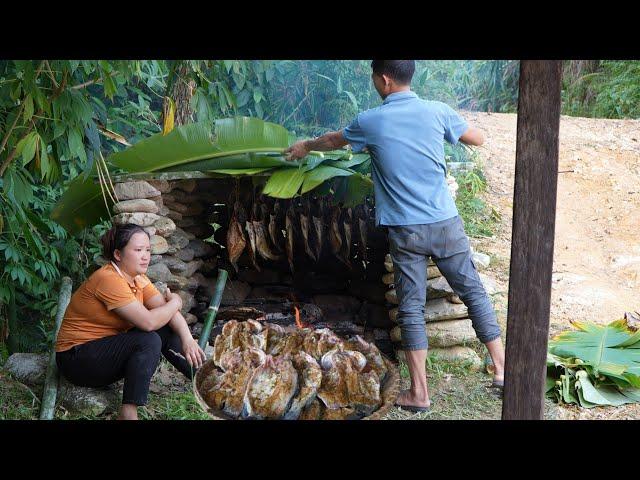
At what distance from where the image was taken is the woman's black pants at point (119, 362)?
12.7 feet

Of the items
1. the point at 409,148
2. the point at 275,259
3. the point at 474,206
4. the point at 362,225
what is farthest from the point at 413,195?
the point at 474,206

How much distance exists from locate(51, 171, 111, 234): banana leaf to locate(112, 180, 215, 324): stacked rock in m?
0.26

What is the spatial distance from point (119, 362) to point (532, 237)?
2.17 m

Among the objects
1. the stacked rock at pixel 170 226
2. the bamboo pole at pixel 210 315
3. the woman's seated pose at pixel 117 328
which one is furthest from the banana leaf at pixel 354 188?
the woman's seated pose at pixel 117 328

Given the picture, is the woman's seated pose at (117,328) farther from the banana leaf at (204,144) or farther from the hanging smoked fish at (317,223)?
the hanging smoked fish at (317,223)

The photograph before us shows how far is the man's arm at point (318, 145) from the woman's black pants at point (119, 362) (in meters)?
1.41

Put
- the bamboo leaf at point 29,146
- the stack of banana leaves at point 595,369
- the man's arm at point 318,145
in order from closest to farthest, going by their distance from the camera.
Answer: the bamboo leaf at point 29,146
the man's arm at point 318,145
the stack of banana leaves at point 595,369

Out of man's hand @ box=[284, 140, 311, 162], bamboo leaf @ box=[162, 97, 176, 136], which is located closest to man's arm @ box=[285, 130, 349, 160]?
man's hand @ box=[284, 140, 311, 162]

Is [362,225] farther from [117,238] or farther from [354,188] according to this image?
[117,238]

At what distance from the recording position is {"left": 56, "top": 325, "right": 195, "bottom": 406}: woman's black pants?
12.7 feet

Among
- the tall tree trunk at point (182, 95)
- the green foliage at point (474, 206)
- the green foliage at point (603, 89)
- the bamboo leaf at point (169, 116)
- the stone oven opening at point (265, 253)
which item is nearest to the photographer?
the stone oven opening at point (265, 253)

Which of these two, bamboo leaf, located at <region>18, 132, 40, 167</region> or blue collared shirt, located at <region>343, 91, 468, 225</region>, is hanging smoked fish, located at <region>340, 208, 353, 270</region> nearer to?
blue collared shirt, located at <region>343, 91, 468, 225</region>

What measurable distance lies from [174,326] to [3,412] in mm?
1031
